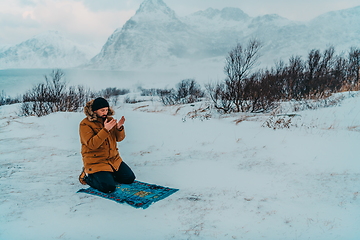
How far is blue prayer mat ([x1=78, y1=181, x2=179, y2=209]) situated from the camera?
2570 millimetres

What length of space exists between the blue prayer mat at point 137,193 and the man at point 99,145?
0.30ft

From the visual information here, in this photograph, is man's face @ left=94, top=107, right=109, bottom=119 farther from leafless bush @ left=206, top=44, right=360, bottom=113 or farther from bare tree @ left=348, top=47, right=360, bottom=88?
bare tree @ left=348, top=47, right=360, bottom=88

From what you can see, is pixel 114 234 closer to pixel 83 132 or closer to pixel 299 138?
pixel 83 132

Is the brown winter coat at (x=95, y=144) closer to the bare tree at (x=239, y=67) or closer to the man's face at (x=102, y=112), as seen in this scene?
the man's face at (x=102, y=112)

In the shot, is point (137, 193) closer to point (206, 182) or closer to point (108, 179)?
point (108, 179)

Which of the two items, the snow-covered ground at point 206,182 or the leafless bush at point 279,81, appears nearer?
the snow-covered ground at point 206,182

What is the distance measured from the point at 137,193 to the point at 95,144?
869 mm

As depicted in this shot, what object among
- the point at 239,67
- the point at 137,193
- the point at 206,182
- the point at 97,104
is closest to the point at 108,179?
the point at 137,193

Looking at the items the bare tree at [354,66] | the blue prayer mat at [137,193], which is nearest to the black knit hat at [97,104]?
the blue prayer mat at [137,193]

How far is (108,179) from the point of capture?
2799mm

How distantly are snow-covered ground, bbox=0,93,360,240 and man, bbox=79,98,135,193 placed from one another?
249 mm

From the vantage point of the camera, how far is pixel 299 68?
13516 millimetres

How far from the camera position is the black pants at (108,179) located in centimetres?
276

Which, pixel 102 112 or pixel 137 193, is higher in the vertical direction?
pixel 102 112
